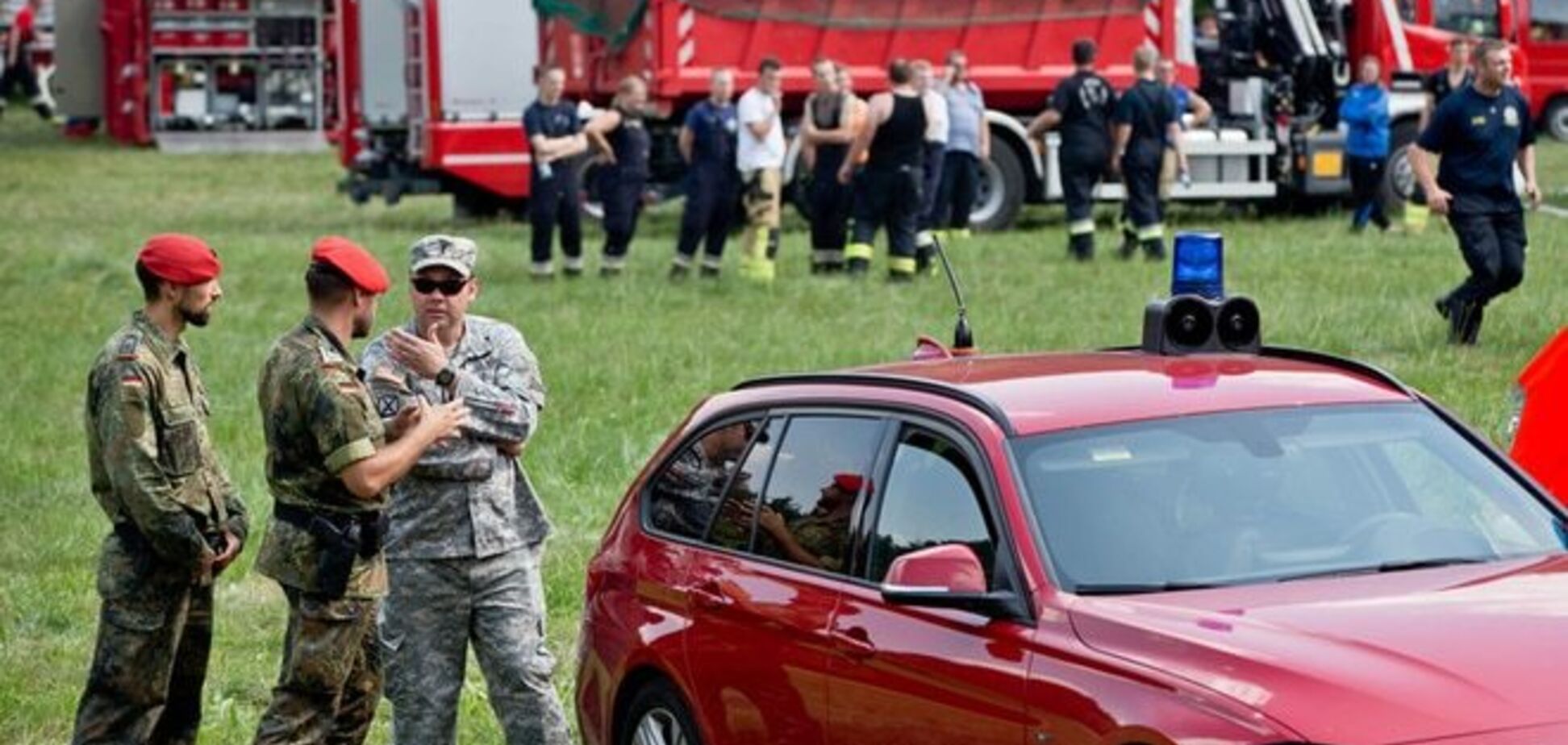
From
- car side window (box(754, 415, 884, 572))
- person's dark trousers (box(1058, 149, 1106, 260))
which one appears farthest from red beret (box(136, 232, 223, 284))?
person's dark trousers (box(1058, 149, 1106, 260))

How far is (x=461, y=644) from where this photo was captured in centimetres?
900

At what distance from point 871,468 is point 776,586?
1.26 feet

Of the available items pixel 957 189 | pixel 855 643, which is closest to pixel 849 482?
pixel 855 643

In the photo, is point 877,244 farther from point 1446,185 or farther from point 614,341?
point 1446,185

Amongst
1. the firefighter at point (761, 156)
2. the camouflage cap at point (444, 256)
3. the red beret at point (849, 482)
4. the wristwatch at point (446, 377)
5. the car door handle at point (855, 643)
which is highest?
the camouflage cap at point (444, 256)

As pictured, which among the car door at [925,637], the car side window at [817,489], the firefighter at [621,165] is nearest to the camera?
the car door at [925,637]

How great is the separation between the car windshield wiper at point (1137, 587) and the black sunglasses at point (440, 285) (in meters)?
2.53

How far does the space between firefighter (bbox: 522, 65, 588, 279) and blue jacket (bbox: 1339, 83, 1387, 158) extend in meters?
7.53

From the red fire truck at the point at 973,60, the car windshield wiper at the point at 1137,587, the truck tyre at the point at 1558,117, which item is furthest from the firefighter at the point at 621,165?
the truck tyre at the point at 1558,117

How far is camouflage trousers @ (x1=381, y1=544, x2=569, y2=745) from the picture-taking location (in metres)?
8.93

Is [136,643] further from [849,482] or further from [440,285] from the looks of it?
[849,482]

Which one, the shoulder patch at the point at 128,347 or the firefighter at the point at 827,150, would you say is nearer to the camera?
the shoulder patch at the point at 128,347

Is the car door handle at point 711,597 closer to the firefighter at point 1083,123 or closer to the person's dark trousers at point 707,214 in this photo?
the person's dark trousers at point 707,214

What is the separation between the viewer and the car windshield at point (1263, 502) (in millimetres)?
6973
